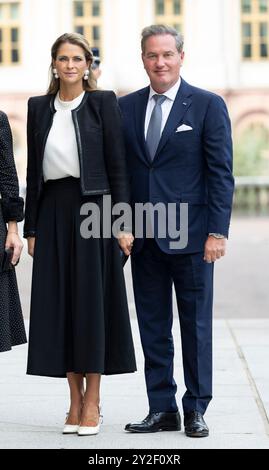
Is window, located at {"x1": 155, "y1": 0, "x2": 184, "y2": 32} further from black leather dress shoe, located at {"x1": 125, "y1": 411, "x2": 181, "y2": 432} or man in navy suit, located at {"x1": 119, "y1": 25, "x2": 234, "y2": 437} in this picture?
black leather dress shoe, located at {"x1": 125, "y1": 411, "x2": 181, "y2": 432}

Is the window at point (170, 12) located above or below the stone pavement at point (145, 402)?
below

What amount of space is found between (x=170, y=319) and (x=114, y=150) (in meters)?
0.84

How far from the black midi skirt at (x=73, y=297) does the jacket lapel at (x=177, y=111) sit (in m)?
0.39

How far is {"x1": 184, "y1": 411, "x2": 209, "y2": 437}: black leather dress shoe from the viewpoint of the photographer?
5809 mm

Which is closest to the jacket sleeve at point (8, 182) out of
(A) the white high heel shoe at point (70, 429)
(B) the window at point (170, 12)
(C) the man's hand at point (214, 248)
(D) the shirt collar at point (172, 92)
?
(D) the shirt collar at point (172, 92)

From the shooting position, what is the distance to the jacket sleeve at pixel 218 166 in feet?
18.9

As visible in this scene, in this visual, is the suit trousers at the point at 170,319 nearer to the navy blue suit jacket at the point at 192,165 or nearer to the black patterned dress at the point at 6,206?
the navy blue suit jacket at the point at 192,165

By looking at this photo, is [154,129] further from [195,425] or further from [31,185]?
[195,425]

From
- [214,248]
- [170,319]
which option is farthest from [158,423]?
[214,248]

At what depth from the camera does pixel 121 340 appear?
5.88 m

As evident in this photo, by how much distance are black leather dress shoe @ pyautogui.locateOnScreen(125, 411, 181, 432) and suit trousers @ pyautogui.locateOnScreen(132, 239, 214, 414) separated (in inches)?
1.3

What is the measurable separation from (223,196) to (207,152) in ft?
0.66

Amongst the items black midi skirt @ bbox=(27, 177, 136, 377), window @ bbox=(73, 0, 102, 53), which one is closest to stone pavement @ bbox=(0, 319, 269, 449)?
black midi skirt @ bbox=(27, 177, 136, 377)
